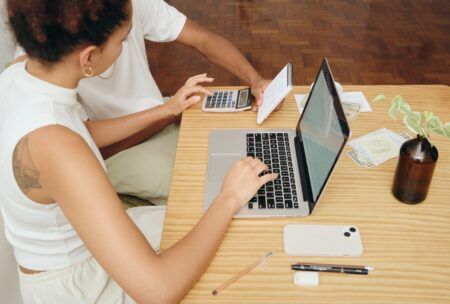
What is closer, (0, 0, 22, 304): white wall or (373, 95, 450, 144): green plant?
(373, 95, 450, 144): green plant

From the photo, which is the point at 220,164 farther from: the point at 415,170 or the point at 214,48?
the point at 214,48

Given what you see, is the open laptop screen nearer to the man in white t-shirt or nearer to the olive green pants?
the man in white t-shirt

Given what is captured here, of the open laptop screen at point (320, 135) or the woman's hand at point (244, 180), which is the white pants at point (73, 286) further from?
the open laptop screen at point (320, 135)

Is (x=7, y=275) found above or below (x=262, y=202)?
below

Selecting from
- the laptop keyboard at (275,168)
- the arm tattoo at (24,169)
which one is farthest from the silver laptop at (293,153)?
the arm tattoo at (24,169)

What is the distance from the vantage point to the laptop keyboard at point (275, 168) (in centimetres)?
98

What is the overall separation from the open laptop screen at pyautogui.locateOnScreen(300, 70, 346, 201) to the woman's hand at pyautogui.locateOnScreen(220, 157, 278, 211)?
10 cm

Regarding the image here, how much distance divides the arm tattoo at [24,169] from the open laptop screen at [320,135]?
577 mm

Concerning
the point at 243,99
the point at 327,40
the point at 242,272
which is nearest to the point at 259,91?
the point at 243,99

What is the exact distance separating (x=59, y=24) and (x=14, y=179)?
316 mm

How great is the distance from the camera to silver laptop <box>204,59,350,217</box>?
929 millimetres

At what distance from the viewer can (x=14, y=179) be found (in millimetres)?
849

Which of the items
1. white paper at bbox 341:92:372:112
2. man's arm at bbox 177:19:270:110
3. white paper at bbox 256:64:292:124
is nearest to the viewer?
white paper at bbox 256:64:292:124

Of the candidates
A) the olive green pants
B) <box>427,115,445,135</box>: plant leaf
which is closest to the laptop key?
<box>427,115,445,135</box>: plant leaf
